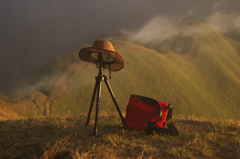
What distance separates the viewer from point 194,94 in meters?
20.6

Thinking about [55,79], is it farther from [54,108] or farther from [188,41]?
[188,41]

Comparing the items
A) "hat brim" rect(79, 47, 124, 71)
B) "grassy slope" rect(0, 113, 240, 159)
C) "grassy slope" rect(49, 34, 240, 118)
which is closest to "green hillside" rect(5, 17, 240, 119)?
"grassy slope" rect(49, 34, 240, 118)

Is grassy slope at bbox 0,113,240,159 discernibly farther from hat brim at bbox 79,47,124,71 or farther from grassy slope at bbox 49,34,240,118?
grassy slope at bbox 49,34,240,118

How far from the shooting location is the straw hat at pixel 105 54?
4082mm

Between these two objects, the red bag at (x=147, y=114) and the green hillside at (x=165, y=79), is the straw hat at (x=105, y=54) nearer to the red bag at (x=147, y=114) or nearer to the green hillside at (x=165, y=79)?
the red bag at (x=147, y=114)

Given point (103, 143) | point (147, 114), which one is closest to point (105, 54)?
point (147, 114)

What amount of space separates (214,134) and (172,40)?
2945 cm

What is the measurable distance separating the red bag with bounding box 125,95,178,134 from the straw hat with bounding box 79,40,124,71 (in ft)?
3.21

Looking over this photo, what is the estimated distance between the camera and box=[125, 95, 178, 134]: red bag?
4.39 m

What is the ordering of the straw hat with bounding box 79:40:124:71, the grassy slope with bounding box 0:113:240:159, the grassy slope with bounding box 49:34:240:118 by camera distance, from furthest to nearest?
the grassy slope with bounding box 49:34:240:118
the straw hat with bounding box 79:40:124:71
the grassy slope with bounding box 0:113:240:159

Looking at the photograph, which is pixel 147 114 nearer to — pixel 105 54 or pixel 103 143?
pixel 103 143

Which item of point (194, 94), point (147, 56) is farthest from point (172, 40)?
point (194, 94)

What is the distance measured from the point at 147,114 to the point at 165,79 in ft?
55.4

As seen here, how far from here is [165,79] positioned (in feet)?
68.2
